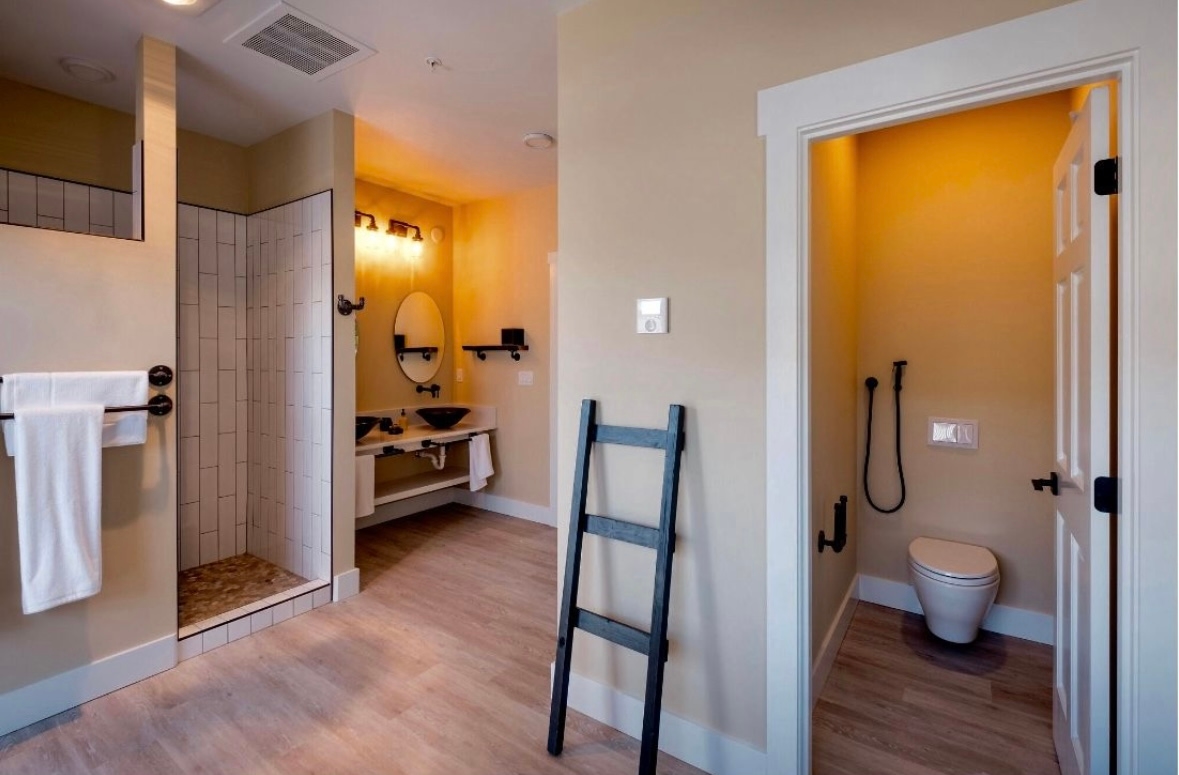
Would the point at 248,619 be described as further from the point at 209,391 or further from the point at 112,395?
the point at 209,391

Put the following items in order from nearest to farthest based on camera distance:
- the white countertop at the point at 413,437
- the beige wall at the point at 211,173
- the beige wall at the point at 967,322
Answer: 1. the beige wall at the point at 967,322
2. the beige wall at the point at 211,173
3. the white countertop at the point at 413,437

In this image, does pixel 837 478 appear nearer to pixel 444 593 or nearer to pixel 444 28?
pixel 444 593

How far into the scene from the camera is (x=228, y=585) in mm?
2951

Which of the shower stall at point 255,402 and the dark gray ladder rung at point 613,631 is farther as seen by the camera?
the shower stall at point 255,402

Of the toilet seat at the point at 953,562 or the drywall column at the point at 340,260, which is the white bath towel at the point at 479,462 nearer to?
the drywall column at the point at 340,260

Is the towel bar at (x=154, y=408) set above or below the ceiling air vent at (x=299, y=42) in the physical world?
below

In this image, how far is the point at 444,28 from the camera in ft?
7.05

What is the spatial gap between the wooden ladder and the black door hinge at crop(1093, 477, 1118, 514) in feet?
3.36

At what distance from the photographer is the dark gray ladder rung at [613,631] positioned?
169 cm

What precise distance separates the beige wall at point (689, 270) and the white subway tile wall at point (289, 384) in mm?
1649

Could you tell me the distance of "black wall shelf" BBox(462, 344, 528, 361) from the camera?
432 centimetres

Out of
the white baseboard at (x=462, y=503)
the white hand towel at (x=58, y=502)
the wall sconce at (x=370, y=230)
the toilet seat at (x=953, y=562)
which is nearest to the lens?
the white hand towel at (x=58, y=502)

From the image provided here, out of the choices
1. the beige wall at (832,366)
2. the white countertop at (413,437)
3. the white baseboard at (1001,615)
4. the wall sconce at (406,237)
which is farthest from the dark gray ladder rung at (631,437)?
the wall sconce at (406,237)

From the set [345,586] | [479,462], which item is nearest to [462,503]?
[479,462]
